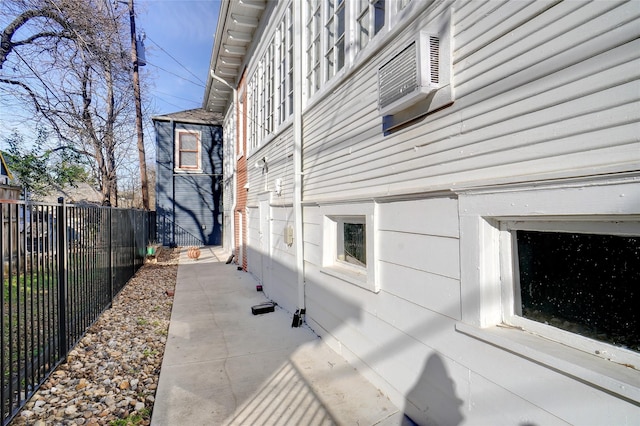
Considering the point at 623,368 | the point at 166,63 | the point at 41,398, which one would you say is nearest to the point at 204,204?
the point at 166,63

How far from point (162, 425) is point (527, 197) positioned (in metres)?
2.98

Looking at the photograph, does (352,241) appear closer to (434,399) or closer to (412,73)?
(434,399)

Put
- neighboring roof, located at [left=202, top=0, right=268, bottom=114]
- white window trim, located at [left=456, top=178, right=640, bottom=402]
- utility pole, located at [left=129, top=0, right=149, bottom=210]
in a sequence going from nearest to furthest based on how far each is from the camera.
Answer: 1. white window trim, located at [left=456, top=178, right=640, bottom=402]
2. neighboring roof, located at [left=202, top=0, right=268, bottom=114]
3. utility pole, located at [left=129, top=0, right=149, bottom=210]

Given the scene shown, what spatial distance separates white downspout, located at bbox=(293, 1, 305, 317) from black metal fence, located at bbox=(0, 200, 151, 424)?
2783 mm

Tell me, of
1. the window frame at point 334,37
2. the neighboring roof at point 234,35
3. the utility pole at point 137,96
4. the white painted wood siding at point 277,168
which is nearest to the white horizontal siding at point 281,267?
the white painted wood siding at point 277,168

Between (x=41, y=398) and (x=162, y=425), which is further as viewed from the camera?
(x=41, y=398)

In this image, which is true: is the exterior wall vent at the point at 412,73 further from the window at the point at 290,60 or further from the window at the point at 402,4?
the window at the point at 290,60

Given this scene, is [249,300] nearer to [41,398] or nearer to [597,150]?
[41,398]

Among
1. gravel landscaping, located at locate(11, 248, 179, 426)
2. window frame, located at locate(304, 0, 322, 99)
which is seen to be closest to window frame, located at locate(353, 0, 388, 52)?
window frame, located at locate(304, 0, 322, 99)

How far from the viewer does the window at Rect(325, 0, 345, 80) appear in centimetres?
411

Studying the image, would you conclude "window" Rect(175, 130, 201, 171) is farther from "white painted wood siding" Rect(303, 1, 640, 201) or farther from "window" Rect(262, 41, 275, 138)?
"white painted wood siding" Rect(303, 1, 640, 201)

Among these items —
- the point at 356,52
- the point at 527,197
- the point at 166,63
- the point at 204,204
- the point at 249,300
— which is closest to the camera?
the point at 527,197

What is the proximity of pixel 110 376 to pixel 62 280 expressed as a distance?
115 centimetres

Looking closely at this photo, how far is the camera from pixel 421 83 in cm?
242
